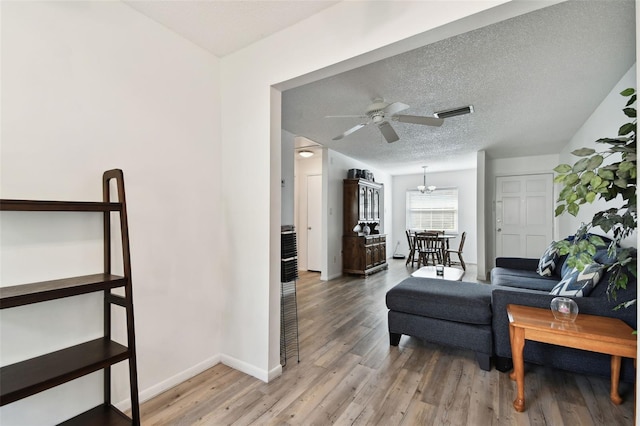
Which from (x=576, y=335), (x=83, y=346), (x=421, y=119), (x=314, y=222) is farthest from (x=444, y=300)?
(x=314, y=222)

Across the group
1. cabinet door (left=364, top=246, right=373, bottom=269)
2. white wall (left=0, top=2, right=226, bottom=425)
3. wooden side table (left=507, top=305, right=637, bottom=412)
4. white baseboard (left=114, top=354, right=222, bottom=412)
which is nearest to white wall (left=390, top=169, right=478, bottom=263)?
cabinet door (left=364, top=246, right=373, bottom=269)

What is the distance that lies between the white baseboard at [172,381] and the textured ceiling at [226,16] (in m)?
2.46

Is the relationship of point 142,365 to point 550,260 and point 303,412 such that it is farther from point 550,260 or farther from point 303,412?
point 550,260

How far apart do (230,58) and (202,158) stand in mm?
863

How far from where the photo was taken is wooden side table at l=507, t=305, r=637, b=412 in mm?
1604

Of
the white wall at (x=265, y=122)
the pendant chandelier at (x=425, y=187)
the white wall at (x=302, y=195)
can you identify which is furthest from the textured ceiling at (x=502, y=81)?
the pendant chandelier at (x=425, y=187)

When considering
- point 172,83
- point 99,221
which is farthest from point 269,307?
point 172,83

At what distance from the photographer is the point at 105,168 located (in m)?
1.75

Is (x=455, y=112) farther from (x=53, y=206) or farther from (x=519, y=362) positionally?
(x=53, y=206)

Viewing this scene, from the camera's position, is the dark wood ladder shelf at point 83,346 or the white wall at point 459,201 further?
the white wall at point 459,201

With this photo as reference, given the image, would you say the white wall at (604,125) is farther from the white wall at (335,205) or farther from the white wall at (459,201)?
the white wall at (335,205)

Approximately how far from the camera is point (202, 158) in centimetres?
230

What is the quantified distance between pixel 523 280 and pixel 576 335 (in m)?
1.89

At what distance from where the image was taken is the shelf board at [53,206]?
1242mm
